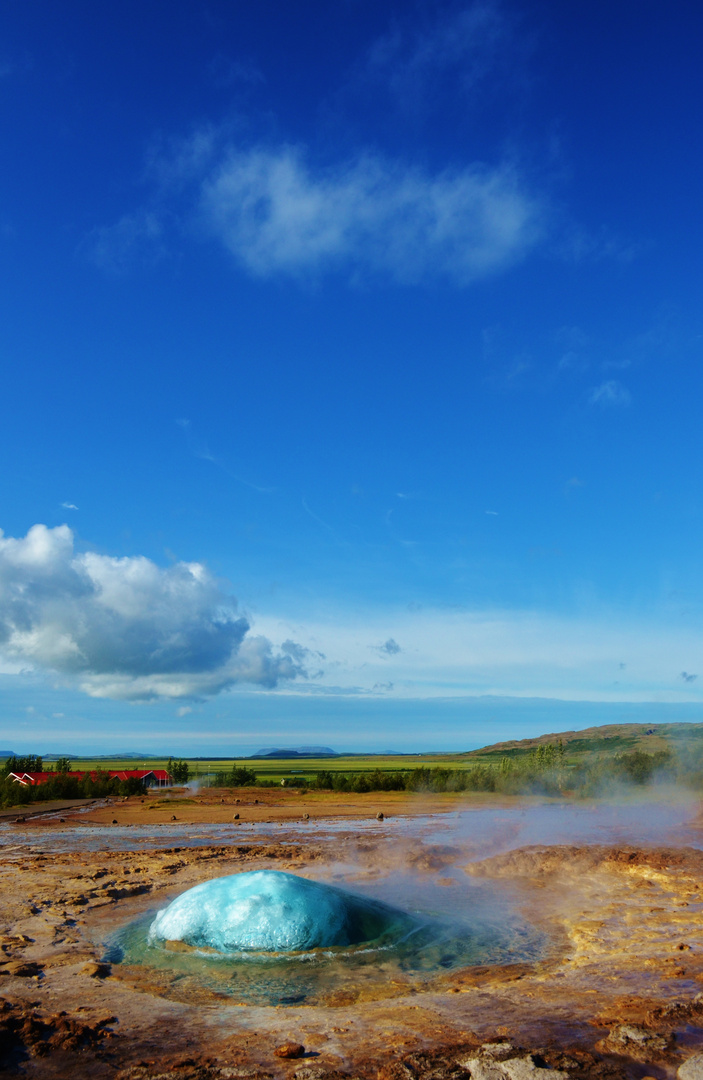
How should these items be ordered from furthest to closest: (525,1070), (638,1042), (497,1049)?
1. (638,1042)
2. (497,1049)
3. (525,1070)

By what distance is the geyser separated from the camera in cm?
1201

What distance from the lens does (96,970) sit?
1102cm

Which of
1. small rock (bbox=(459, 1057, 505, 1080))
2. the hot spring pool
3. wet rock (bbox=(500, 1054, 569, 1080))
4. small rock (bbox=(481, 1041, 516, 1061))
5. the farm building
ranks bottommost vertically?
the farm building

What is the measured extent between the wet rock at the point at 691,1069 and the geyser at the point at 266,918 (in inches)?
250

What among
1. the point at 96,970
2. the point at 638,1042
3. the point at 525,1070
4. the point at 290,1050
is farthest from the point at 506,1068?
the point at 96,970

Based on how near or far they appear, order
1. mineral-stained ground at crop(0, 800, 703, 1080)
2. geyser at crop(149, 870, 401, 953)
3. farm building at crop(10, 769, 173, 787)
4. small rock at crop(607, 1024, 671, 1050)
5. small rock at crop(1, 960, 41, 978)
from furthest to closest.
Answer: farm building at crop(10, 769, 173, 787) → geyser at crop(149, 870, 401, 953) → small rock at crop(1, 960, 41, 978) → small rock at crop(607, 1024, 671, 1050) → mineral-stained ground at crop(0, 800, 703, 1080)

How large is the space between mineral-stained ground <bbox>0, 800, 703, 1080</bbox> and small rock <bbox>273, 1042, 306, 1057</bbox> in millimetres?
18

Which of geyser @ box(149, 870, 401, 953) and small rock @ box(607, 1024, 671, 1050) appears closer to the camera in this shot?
small rock @ box(607, 1024, 671, 1050)

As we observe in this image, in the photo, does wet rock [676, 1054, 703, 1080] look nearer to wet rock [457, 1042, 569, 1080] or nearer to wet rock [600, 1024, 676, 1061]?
wet rock [600, 1024, 676, 1061]

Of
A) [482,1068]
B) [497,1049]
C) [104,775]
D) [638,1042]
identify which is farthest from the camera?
[104,775]

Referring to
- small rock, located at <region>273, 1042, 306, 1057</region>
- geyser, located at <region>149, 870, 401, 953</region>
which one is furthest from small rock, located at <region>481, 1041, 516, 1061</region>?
geyser, located at <region>149, 870, 401, 953</region>

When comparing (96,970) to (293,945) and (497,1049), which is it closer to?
(293,945)

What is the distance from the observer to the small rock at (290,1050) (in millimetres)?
7609

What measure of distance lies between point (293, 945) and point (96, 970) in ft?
10.6
